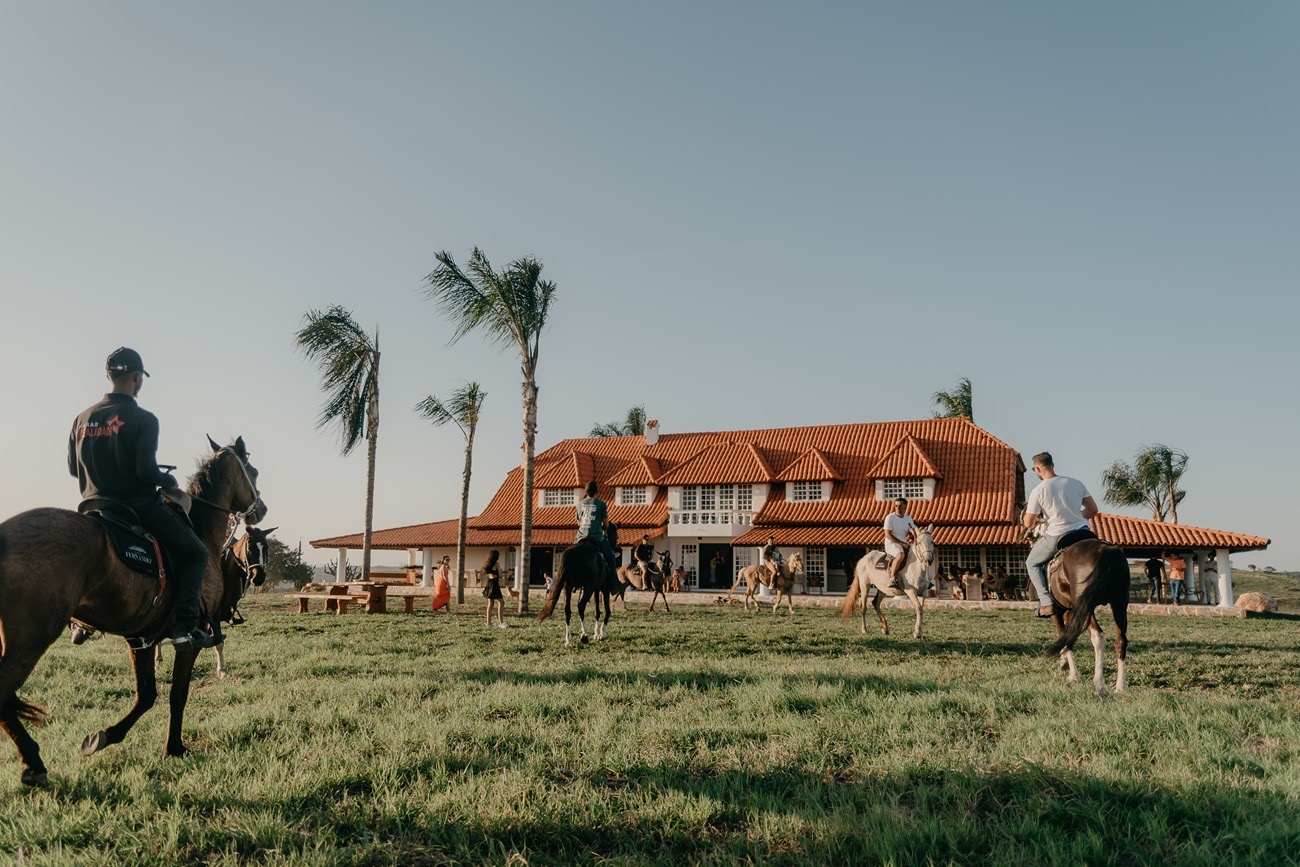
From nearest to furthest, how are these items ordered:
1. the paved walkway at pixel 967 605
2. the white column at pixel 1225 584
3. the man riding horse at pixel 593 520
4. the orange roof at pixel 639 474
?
the man riding horse at pixel 593 520 < the paved walkway at pixel 967 605 < the white column at pixel 1225 584 < the orange roof at pixel 639 474

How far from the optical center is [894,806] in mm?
3951

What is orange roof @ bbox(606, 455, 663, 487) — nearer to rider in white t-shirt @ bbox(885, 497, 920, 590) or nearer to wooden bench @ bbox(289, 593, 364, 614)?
wooden bench @ bbox(289, 593, 364, 614)

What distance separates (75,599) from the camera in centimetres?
447

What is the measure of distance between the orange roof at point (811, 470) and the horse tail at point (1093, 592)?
30.4m

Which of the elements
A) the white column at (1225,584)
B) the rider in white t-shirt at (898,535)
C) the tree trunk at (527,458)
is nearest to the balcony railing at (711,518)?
the white column at (1225,584)

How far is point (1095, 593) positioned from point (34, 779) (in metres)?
8.53

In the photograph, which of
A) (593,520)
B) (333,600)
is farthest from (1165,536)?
(333,600)

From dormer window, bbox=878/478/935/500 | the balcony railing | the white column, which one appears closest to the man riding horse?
the white column

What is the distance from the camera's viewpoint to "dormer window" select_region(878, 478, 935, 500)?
36.5m

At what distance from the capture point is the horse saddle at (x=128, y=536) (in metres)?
4.93

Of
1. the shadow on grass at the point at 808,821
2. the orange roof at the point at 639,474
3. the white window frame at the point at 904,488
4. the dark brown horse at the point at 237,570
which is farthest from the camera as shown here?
the orange roof at the point at 639,474

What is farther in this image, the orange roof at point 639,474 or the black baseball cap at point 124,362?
the orange roof at point 639,474

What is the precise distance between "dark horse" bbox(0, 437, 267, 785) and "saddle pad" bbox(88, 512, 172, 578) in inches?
2.0

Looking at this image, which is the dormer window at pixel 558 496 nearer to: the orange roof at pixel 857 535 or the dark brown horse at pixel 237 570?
the orange roof at pixel 857 535
